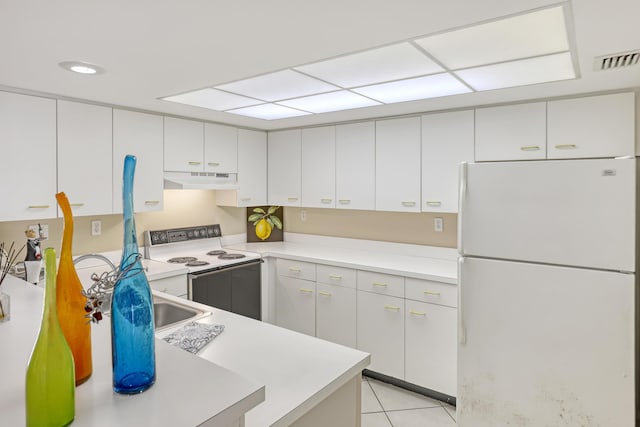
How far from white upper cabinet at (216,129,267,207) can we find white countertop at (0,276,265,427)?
9.41 ft

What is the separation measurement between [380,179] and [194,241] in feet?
6.04

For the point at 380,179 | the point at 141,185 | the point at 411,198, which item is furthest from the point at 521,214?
the point at 141,185

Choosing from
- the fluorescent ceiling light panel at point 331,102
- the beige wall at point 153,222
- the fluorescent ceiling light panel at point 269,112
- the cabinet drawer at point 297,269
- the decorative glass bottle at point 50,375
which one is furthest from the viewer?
the cabinet drawer at point 297,269

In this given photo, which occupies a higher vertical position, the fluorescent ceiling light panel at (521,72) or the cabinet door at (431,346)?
the fluorescent ceiling light panel at (521,72)

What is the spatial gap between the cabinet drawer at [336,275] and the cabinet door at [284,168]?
32.7 inches

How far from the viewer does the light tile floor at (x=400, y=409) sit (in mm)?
2568

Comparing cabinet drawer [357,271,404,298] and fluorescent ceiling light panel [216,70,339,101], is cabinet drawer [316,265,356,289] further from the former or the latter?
fluorescent ceiling light panel [216,70,339,101]

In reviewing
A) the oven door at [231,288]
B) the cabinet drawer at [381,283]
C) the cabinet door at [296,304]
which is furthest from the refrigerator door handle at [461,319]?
the oven door at [231,288]

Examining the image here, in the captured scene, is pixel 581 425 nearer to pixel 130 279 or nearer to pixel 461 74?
pixel 461 74

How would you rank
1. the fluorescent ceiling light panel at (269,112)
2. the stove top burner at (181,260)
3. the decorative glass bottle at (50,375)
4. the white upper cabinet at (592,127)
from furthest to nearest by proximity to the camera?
the stove top burner at (181,260) → the fluorescent ceiling light panel at (269,112) → the white upper cabinet at (592,127) → the decorative glass bottle at (50,375)

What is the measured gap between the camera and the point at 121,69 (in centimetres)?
204

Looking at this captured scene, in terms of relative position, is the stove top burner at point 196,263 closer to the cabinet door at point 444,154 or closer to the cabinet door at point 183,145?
the cabinet door at point 183,145

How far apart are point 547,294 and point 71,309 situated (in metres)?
2.18

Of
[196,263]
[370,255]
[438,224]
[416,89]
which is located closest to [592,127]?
[416,89]
